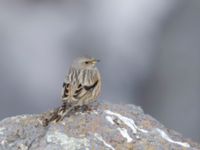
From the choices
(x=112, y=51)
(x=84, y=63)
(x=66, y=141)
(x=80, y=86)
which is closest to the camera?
(x=66, y=141)

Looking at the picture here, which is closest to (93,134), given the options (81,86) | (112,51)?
(81,86)

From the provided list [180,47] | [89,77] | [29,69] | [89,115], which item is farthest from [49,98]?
[89,115]

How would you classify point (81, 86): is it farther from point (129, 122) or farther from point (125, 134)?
point (125, 134)

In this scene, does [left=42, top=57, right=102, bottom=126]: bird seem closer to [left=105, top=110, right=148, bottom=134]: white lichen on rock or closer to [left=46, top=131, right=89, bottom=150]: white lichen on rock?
[left=105, top=110, right=148, bottom=134]: white lichen on rock

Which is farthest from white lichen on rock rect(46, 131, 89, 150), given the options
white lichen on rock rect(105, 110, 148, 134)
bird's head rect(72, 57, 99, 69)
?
bird's head rect(72, 57, 99, 69)

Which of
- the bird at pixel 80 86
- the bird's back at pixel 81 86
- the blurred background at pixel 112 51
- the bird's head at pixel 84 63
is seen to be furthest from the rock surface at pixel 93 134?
the blurred background at pixel 112 51

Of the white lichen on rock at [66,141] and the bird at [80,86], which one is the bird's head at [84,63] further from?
the white lichen on rock at [66,141]
